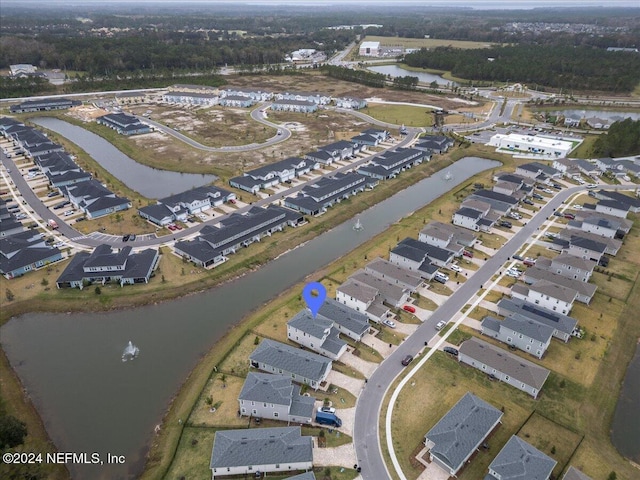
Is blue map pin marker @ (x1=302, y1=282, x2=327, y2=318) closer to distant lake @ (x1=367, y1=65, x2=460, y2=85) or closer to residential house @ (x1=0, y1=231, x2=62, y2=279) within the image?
residential house @ (x1=0, y1=231, x2=62, y2=279)

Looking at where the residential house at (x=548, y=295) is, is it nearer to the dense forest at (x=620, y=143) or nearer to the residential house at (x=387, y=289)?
the residential house at (x=387, y=289)

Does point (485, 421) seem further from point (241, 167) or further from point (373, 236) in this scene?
point (241, 167)

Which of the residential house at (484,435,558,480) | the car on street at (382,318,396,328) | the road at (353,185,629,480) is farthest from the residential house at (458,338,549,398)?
the residential house at (484,435,558,480)

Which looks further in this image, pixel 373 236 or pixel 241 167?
pixel 241 167

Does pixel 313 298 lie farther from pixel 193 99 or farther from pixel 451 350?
pixel 193 99

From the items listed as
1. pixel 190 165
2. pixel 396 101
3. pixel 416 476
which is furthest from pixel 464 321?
pixel 396 101

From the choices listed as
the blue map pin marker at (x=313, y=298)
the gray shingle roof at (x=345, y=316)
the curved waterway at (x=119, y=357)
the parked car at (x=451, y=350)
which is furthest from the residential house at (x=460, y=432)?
the curved waterway at (x=119, y=357)
